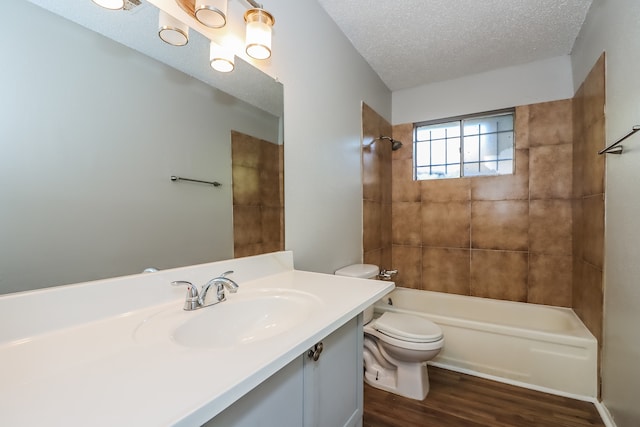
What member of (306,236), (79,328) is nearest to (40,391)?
(79,328)

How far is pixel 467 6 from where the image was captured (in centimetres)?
175

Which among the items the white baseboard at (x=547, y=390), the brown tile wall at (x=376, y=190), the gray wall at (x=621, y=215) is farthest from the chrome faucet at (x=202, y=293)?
the white baseboard at (x=547, y=390)

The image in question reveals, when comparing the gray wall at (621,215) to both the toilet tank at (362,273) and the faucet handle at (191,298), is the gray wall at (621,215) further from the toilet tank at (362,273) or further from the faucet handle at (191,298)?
the faucet handle at (191,298)

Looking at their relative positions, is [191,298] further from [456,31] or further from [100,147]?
[456,31]

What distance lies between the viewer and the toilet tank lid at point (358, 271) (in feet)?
6.22

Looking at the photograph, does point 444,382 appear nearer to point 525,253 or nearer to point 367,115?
point 525,253

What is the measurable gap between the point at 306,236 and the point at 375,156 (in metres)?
1.30

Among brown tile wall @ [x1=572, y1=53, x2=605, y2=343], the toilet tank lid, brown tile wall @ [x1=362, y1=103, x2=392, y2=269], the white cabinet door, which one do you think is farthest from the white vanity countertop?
brown tile wall @ [x1=572, y1=53, x2=605, y2=343]

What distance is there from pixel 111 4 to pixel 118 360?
1.00 m

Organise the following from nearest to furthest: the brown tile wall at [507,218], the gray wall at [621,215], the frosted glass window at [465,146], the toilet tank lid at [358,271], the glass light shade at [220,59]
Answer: the glass light shade at [220,59], the gray wall at [621,215], the toilet tank lid at [358,271], the brown tile wall at [507,218], the frosted glass window at [465,146]

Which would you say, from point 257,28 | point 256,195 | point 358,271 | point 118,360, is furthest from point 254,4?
point 358,271

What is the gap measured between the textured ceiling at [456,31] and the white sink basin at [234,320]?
1.83 m

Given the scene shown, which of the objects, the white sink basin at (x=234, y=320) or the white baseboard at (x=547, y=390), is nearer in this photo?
the white sink basin at (x=234, y=320)

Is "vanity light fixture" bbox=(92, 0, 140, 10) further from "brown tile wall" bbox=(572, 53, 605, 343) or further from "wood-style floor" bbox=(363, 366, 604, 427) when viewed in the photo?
"brown tile wall" bbox=(572, 53, 605, 343)
